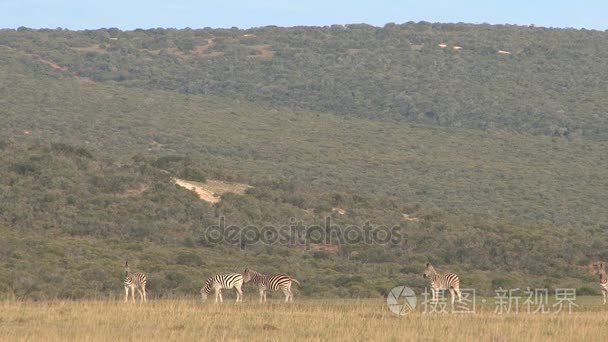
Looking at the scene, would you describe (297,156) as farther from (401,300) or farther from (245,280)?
(401,300)

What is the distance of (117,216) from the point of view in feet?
146

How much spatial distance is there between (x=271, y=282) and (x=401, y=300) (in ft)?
9.31

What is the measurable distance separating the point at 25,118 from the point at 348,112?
3564 centimetres

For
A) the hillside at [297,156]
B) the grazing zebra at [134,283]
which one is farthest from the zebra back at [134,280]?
the hillside at [297,156]

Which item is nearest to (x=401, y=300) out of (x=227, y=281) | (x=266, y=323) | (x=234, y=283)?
(x=234, y=283)

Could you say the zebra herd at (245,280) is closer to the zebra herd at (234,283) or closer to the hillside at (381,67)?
the zebra herd at (234,283)

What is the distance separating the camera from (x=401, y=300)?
26.4 m

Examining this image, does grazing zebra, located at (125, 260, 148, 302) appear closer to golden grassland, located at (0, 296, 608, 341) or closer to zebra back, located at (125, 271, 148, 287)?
zebra back, located at (125, 271, 148, 287)

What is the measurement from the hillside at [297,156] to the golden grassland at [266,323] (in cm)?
580

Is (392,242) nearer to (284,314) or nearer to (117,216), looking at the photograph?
(117,216)

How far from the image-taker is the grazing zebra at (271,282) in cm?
2614

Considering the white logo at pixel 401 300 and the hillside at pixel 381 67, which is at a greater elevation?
the hillside at pixel 381 67

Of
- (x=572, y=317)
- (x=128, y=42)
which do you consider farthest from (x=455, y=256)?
(x=128, y=42)

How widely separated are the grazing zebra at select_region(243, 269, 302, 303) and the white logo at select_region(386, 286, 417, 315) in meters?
2.16
